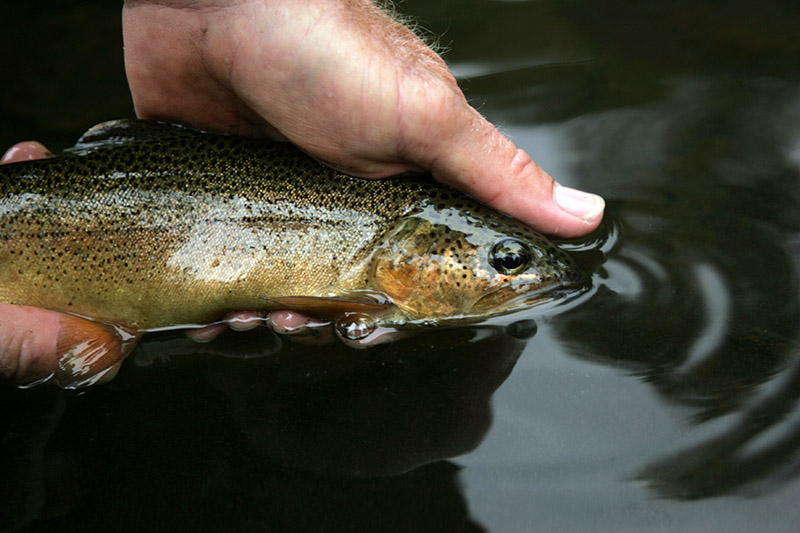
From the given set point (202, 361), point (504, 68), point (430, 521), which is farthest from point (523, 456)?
point (504, 68)

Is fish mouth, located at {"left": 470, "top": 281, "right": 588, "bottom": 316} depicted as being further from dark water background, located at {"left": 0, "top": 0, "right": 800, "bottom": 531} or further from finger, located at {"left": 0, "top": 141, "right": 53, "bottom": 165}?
finger, located at {"left": 0, "top": 141, "right": 53, "bottom": 165}

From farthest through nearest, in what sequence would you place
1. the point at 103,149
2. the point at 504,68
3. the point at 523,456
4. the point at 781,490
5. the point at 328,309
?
the point at 504,68
the point at 103,149
the point at 328,309
the point at 523,456
the point at 781,490

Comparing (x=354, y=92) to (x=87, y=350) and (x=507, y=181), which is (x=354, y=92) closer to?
(x=507, y=181)

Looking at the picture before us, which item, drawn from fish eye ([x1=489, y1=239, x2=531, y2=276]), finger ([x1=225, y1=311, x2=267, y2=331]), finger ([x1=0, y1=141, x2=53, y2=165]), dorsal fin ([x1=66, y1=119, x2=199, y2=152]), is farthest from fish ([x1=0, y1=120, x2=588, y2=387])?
finger ([x1=0, y1=141, x2=53, y2=165])

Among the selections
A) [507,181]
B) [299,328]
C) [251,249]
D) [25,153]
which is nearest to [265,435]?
[299,328]

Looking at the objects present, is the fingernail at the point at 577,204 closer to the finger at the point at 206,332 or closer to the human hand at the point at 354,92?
the human hand at the point at 354,92

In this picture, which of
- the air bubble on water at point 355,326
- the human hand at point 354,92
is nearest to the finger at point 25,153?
the human hand at point 354,92

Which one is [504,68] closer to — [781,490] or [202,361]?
[202,361]
